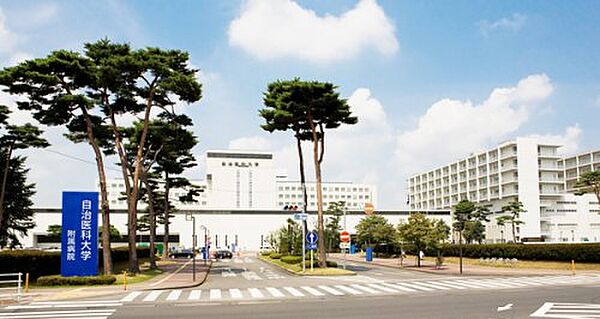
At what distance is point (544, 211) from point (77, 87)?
333 feet

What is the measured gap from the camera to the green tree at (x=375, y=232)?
220 feet

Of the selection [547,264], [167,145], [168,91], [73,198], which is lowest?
[547,264]

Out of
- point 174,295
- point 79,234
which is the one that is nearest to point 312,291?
point 174,295

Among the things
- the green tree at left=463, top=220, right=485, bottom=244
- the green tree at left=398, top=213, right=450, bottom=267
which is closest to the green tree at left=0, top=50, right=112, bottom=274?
the green tree at left=398, top=213, right=450, bottom=267

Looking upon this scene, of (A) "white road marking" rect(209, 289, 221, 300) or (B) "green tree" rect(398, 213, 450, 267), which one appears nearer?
(A) "white road marking" rect(209, 289, 221, 300)

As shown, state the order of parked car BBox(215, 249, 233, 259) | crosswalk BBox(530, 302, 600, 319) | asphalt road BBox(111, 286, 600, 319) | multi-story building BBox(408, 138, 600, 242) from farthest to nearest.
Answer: multi-story building BBox(408, 138, 600, 242), parked car BBox(215, 249, 233, 259), asphalt road BBox(111, 286, 600, 319), crosswalk BBox(530, 302, 600, 319)

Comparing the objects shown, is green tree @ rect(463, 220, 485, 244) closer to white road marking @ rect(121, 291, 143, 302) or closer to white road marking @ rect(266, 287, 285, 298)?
white road marking @ rect(266, 287, 285, 298)

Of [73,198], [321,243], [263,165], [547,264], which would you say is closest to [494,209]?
[263,165]

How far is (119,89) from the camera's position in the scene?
34875 mm

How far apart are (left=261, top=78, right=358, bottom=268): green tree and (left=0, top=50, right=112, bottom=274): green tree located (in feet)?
40.2

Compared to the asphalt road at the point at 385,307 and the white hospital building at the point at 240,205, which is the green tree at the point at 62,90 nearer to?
the asphalt road at the point at 385,307

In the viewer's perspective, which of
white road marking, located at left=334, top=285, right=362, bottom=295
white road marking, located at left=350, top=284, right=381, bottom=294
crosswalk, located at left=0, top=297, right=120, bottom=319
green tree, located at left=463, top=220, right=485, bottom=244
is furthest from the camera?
green tree, located at left=463, top=220, right=485, bottom=244

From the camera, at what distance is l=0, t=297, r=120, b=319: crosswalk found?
54.2ft

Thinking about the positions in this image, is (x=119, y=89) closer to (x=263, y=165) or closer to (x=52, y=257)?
(x=52, y=257)
